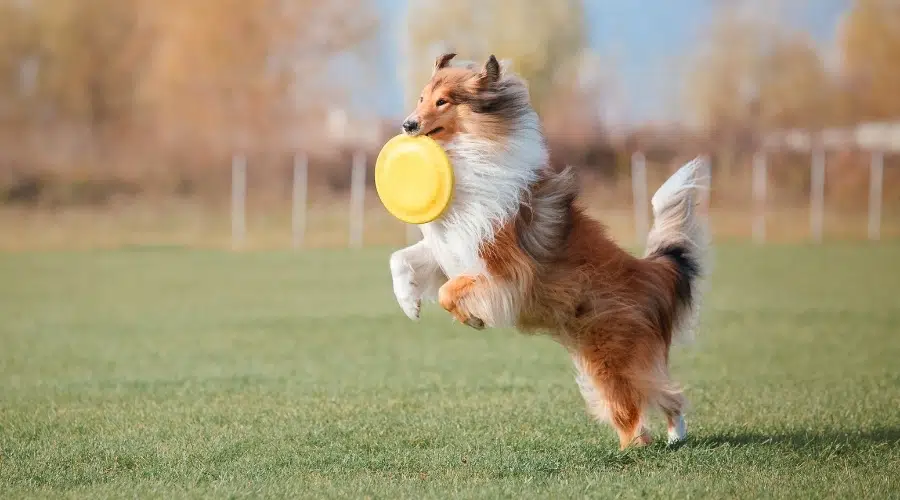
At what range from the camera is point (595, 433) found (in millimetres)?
6695

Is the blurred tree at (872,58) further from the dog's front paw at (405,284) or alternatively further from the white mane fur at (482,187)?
the dog's front paw at (405,284)

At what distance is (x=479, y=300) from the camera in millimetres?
5793

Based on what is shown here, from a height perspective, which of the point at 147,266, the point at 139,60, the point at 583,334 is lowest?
the point at 147,266

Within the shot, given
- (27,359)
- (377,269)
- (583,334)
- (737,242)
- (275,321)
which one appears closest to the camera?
(583,334)

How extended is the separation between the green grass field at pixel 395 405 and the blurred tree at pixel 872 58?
22.1m

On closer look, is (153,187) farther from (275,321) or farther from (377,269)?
(275,321)

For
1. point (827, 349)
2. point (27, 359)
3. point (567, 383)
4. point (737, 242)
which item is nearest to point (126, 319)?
point (27, 359)

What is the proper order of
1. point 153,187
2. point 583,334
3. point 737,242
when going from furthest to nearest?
point 153,187, point 737,242, point 583,334

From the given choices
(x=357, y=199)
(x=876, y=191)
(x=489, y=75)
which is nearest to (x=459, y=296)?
(x=489, y=75)

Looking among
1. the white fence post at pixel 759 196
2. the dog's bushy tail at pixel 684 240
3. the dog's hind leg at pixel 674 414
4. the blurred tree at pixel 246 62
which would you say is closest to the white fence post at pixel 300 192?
the blurred tree at pixel 246 62

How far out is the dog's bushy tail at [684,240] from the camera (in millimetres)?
6465

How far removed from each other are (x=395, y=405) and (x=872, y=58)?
3461 centimetres

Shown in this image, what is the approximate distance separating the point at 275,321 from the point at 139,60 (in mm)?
30864

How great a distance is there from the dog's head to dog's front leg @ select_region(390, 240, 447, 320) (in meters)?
0.72
